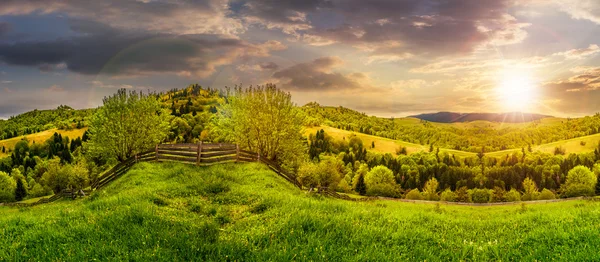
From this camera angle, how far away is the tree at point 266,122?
5059 centimetres

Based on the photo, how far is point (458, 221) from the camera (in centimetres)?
1322

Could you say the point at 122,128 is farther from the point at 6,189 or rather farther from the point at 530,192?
the point at 530,192

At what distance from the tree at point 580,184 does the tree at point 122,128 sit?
127092mm

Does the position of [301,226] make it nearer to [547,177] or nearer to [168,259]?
[168,259]

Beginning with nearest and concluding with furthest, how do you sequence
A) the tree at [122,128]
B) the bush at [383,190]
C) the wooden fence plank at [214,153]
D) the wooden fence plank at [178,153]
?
the wooden fence plank at [214,153], the wooden fence plank at [178,153], the tree at [122,128], the bush at [383,190]

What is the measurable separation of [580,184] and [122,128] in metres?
144

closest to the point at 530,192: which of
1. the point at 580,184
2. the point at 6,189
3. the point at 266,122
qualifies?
the point at 580,184

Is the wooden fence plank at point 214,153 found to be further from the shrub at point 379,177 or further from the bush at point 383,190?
the shrub at point 379,177

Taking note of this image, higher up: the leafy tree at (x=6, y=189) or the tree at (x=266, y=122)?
the tree at (x=266, y=122)

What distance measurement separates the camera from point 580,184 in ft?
409

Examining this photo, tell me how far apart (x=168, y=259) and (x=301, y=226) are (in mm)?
3615

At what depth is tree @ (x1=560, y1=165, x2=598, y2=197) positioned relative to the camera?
120562mm

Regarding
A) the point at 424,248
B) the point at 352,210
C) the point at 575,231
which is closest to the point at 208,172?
the point at 352,210

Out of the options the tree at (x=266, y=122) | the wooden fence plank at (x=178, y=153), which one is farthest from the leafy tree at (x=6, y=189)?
the wooden fence plank at (x=178, y=153)
